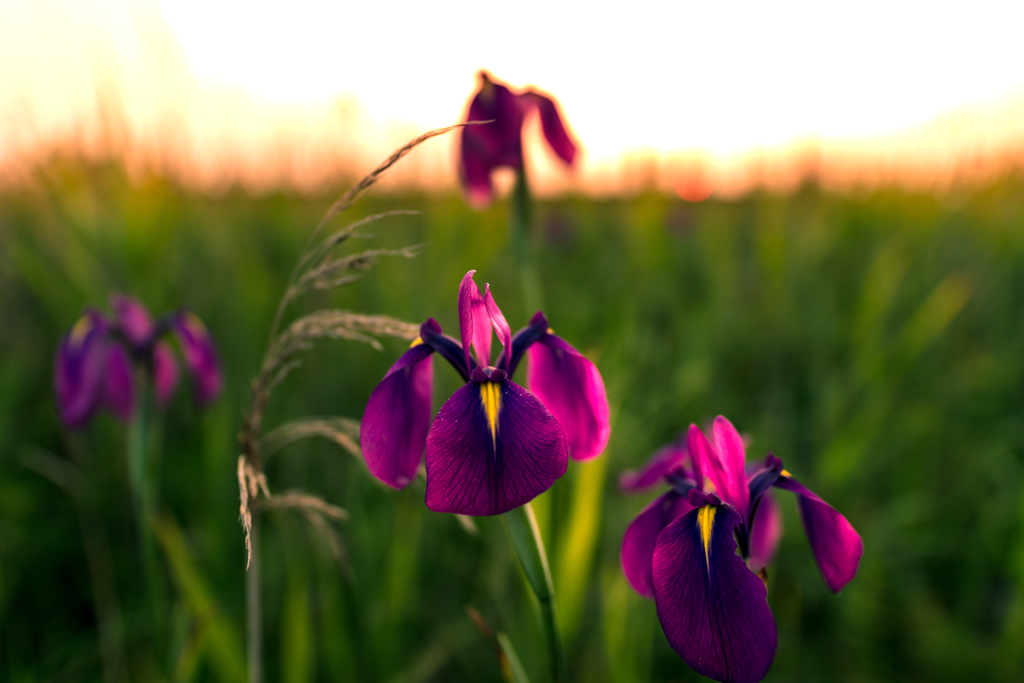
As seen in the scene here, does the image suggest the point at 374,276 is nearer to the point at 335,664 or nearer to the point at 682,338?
the point at 682,338

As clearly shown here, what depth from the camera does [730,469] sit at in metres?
0.73

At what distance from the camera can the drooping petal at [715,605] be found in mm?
594

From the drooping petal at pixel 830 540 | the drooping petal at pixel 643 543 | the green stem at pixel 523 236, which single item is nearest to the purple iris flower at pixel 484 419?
the drooping petal at pixel 643 543

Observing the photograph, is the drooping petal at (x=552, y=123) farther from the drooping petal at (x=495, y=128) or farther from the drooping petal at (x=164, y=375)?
the drooping petal at (x=164, y=375)

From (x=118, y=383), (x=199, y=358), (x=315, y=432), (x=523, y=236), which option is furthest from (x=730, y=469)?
(x=118, y=383)

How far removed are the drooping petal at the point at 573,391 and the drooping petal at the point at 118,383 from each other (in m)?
1.43

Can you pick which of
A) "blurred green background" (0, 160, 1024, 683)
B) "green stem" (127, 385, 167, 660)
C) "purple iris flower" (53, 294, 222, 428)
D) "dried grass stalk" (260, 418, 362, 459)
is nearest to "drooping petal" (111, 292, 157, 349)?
"purple iris flower" (53, 294, 222, 428)

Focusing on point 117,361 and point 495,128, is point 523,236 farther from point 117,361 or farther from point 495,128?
point 117,361

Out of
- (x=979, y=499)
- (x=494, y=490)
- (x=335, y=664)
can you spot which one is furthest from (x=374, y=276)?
(x=979, y=499)

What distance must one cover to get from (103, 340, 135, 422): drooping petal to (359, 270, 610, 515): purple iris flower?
4.45 feet

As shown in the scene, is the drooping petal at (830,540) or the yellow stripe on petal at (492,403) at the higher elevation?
the yellow stripe on petal at (492,403)

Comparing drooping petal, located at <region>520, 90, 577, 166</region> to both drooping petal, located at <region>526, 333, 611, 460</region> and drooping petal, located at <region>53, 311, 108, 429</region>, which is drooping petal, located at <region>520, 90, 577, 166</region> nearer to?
drooping petal, located at <region>526, 333, 611, 460</region>

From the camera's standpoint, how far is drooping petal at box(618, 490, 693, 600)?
772mm

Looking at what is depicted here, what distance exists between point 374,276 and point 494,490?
101 inches
